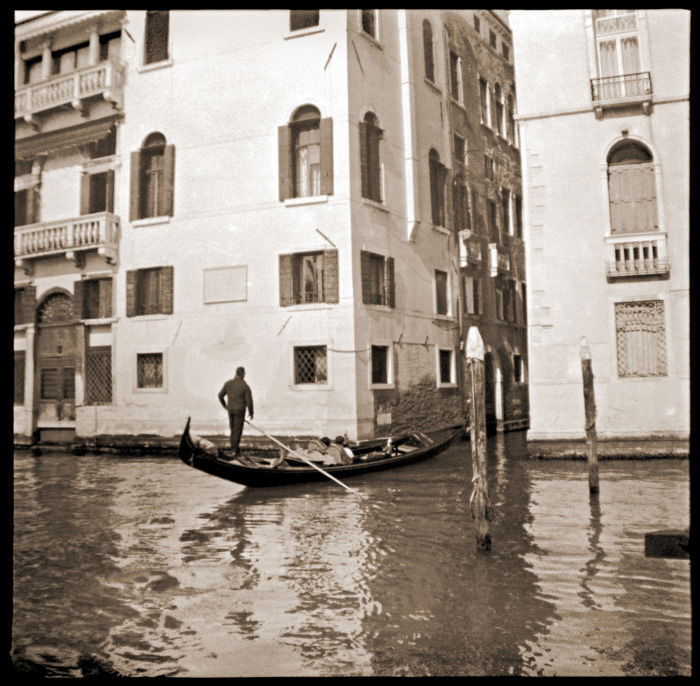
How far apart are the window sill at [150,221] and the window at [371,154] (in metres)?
1.51

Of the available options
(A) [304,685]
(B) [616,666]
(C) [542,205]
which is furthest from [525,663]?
(C) [542,205]

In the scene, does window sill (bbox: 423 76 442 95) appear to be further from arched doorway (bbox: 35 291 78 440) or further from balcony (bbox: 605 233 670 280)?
arched doorway (bbox: 35 291 78 440)

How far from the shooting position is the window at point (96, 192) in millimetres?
4332

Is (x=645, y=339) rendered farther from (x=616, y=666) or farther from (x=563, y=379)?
(x=616, y=666)

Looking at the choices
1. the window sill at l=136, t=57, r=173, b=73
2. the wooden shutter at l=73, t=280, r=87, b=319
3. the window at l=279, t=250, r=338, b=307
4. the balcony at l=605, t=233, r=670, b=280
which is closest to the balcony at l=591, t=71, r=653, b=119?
the balcony at l=605, t=233, r=670, b=280

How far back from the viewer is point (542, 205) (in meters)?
Answer: 6.04

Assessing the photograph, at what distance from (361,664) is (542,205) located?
16.2 feet

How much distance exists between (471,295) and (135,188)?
8.98 feet

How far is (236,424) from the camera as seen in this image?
15.4 feet

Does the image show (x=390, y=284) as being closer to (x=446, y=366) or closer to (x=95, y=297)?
(x=446, y=366)

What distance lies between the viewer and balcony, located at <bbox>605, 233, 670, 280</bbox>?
18.5ft

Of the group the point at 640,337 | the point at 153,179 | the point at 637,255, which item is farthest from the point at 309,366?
the point at 637,255

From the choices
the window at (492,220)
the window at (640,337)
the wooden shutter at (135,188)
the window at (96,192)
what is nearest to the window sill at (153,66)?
the wooden shutter at (135,188)

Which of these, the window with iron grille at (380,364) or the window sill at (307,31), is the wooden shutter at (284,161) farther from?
the window with iron grille at (380,364)
